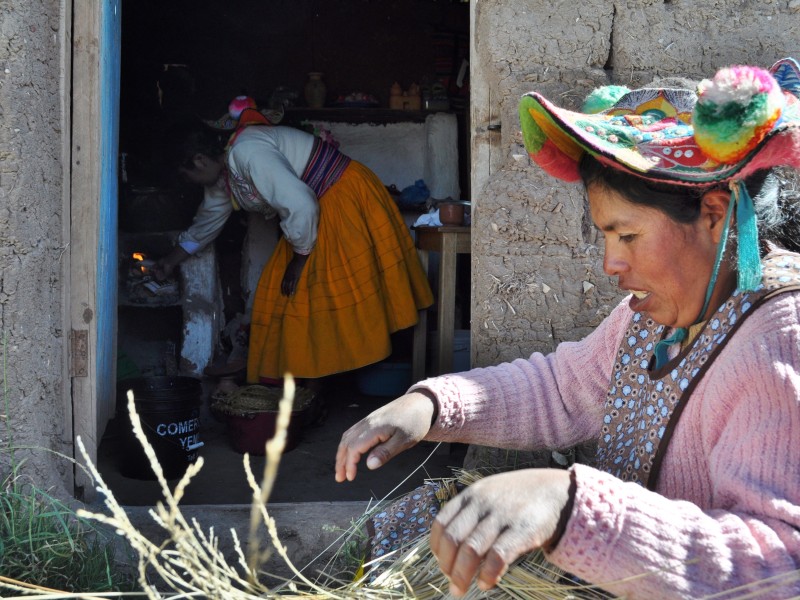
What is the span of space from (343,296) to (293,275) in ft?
1.12

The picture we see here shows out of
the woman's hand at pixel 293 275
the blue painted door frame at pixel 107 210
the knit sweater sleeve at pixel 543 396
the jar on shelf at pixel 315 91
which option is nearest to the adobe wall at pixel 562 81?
the knit sweater sleeve at pixel 543 396

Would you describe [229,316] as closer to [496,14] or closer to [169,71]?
[169,71]

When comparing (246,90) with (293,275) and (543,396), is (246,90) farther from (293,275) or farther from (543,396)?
(543,396)

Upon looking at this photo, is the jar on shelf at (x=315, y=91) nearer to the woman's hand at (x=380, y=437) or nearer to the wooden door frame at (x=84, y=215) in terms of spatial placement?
the wooden door frame at (x=84, y=215)

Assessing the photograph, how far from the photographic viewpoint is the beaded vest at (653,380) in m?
1.62

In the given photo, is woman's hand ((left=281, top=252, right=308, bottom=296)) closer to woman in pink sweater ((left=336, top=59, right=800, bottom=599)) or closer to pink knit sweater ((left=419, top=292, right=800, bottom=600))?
woman in pink sweater ((left=336, top=59, right=800, bottom=599))

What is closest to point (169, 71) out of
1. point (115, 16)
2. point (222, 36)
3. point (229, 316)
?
point (222, 36)

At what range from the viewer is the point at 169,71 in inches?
257

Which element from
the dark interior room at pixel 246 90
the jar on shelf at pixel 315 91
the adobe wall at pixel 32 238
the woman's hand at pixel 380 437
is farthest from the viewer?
the jar on shelf at pixel 315 91

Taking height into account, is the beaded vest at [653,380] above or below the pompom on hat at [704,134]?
below

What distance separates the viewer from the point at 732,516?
140cm

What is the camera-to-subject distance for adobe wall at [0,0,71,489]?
108 inches

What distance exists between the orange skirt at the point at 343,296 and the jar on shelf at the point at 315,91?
4.76 ft

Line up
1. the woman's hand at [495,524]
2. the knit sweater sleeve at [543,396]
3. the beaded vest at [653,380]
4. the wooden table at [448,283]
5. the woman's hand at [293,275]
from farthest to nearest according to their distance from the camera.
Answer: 1. the woman's hand at [293,275]
2. the wooden table at [448,283]
3. the knit sweater sleeve at [543,396]
4. the beaded vest at [653,380]
5. the woman's hand at [495,524]
